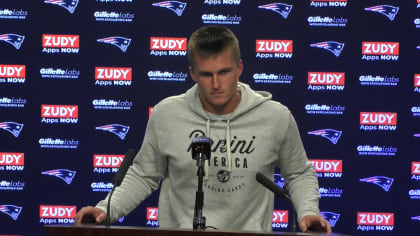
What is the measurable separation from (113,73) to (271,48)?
145cm

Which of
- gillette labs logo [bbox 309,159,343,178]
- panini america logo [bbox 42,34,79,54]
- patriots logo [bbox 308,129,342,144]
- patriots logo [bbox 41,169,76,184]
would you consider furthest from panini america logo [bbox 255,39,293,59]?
patriots logo [bbox 41,169,76,184]

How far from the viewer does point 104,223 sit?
2.24m

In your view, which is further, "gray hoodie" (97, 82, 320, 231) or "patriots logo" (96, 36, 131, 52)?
"patriots logo" (96, 36, 131, 52)

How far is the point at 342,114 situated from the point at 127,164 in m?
3.72

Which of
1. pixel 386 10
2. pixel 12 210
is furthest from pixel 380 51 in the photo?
pixel 12 210

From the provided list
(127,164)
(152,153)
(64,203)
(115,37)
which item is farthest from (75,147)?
(127,164)

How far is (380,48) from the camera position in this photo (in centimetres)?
552

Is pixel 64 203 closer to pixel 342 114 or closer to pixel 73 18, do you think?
pixel 73 18

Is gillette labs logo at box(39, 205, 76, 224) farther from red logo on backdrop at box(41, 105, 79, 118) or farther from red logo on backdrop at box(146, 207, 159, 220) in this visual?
red logo on backdrop at box(41, 105, 79, 118)

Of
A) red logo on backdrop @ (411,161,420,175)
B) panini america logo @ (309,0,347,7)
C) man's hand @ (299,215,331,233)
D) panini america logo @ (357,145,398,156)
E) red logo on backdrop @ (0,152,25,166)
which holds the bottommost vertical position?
man's hand @ (299,215,331,233)

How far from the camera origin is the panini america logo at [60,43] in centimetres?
561

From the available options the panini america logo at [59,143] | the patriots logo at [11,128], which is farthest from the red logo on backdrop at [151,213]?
the patriots logo at [11,128]

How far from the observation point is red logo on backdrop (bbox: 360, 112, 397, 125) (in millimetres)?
5480

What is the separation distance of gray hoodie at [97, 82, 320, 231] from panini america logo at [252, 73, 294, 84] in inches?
114
